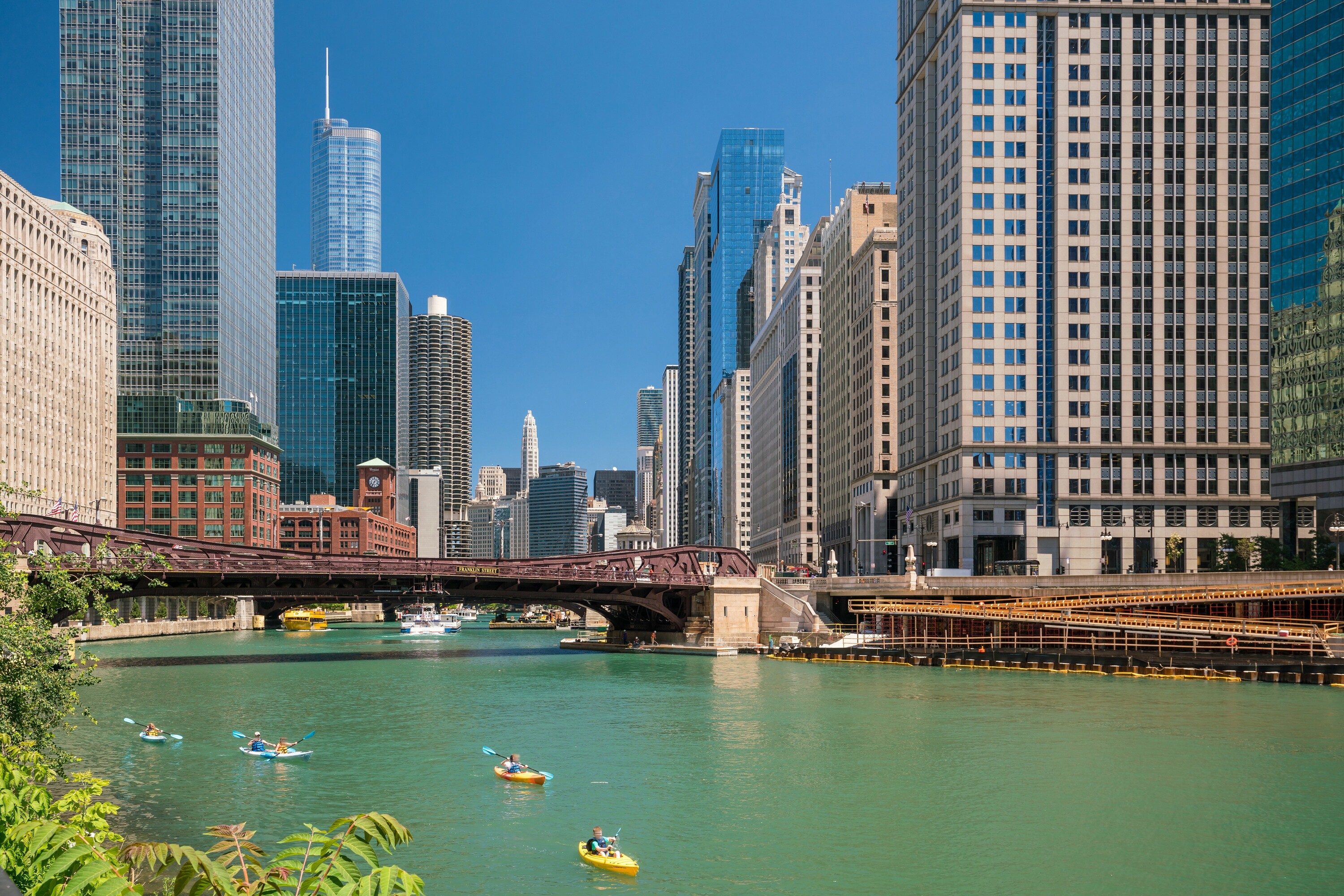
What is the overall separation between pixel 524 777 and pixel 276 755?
1422 cm

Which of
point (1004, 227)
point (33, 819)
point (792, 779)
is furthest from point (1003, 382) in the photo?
point (33, 819)

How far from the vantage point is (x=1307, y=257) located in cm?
12875

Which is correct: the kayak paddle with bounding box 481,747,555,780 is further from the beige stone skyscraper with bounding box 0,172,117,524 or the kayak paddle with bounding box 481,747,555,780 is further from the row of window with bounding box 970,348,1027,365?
the beige stone skyscraper with bounding box 0,172,117,524

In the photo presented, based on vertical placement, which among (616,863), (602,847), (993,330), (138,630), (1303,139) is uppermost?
(1303,139)

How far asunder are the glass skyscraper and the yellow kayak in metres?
109

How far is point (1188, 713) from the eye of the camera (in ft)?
249

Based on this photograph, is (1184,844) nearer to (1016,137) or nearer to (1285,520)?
(1285,520)

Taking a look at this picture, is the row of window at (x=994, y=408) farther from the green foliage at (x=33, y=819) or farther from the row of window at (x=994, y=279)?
the green foliage at (x=33, y=819)

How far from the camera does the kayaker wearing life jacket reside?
39.8 meters

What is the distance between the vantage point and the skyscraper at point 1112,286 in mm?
153125

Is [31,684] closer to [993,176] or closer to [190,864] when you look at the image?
[190,864]

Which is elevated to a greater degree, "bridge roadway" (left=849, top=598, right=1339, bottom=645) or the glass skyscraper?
the glass skyscraper

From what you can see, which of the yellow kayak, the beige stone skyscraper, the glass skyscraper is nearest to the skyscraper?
the glass skyscraper

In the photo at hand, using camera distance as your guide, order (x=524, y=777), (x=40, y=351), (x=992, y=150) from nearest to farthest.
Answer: (x=524, y=777)
(x=992, y=150)
(x=40, y=351)
